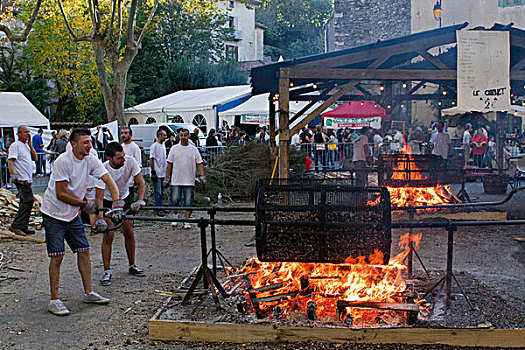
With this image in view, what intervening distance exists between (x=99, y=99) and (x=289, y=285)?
3065 centimetres

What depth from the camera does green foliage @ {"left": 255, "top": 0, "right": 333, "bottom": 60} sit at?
63656mm

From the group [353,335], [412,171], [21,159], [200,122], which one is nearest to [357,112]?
[200,122]

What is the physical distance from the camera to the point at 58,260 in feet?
18.4

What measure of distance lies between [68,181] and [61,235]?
0.59 meters

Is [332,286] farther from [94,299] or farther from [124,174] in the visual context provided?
[124,174]

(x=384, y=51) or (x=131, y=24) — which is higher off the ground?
(x=131, y=24)

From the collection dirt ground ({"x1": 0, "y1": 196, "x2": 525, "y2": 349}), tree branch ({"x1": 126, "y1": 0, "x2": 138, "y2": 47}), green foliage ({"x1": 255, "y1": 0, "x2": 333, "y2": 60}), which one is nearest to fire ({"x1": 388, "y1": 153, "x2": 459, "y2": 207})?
dirt ground ({"x1": 0, "y1": 196, "x2": 525, "y2": 349})

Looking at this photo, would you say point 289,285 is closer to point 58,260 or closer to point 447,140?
point 58,260

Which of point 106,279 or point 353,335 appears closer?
point 353,335

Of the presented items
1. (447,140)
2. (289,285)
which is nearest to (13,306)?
(289,285)

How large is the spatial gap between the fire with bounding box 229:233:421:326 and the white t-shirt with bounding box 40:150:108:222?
1.95m

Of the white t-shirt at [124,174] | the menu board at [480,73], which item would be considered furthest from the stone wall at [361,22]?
the white t-shirt at [124,174]

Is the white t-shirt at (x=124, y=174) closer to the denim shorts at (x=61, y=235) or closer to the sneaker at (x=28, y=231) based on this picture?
the denim shorts at (x=61, y=235)

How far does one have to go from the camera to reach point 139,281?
6871 mm
